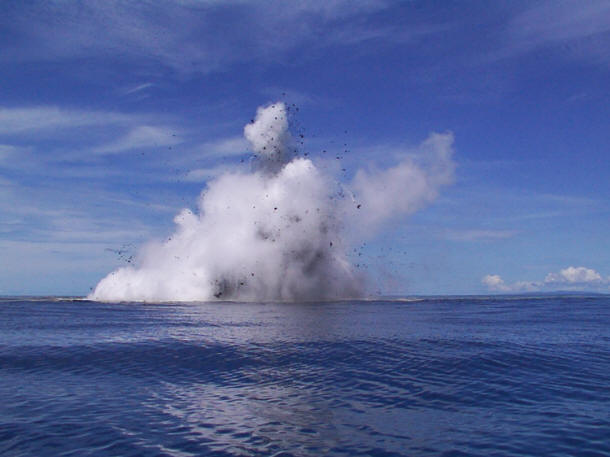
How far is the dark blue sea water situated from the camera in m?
20.9

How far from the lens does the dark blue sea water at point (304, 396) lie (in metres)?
20.9

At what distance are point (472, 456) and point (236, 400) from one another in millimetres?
13704

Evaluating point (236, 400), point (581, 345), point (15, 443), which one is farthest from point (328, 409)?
point (581, 345)

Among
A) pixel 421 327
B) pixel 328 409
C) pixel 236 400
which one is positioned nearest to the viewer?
pixel 328 409

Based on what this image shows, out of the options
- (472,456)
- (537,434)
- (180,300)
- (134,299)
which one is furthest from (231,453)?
(134,299)

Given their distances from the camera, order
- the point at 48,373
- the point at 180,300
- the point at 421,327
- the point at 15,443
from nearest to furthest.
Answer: the point at 15,443 → the point at 48,373 → the point at 421,327 → the point at 180,300

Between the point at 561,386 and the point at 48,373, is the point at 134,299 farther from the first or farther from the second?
the point at 561,386

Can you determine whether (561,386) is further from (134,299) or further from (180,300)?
(134,299)

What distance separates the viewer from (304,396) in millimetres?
29375

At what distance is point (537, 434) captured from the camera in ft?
72.4

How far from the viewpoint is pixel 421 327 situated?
71.8 meters

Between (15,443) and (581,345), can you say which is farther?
(581,345)

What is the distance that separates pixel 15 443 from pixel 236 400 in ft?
36.5

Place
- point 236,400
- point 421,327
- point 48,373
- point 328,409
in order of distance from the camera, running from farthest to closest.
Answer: point 421,327
point 48,373
point 236,400
point 328,409
